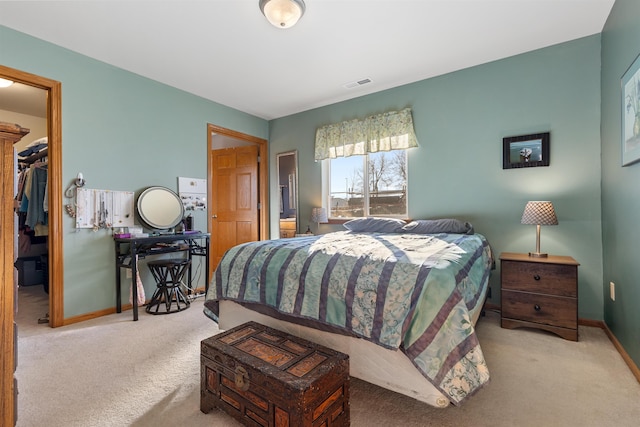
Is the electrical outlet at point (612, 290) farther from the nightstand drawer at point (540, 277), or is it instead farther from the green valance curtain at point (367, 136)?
the green valance curtain at point (367, 136)

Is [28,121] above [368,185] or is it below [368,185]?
above

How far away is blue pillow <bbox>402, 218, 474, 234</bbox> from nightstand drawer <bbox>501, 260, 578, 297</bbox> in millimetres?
481

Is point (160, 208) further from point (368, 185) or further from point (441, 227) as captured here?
point (441, 227)

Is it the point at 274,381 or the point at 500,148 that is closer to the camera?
the point at 274,381

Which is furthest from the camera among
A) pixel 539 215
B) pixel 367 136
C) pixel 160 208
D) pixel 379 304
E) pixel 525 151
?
pixel 367 136

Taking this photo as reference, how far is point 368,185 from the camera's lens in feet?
13.2

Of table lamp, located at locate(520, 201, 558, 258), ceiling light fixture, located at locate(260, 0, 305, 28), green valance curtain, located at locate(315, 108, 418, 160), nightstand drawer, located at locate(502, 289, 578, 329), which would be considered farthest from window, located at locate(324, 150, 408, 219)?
ceiling light fixture, located at locate(260, 0, 305, 28)

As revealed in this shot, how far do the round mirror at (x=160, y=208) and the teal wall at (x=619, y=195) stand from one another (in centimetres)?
398

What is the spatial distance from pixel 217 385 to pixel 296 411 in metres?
0.53

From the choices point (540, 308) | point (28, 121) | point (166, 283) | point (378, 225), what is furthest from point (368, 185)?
point (28, 121)

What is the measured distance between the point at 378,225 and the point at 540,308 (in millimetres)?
1562

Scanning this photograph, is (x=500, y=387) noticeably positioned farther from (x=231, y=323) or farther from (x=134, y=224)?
(x=134, y=224)

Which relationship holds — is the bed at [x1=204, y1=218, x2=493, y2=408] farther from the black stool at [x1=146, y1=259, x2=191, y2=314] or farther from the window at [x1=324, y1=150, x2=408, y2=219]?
the window at [x1=324, y1=150, x2=408, y2=219]

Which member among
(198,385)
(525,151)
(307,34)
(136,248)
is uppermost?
(307,34)
